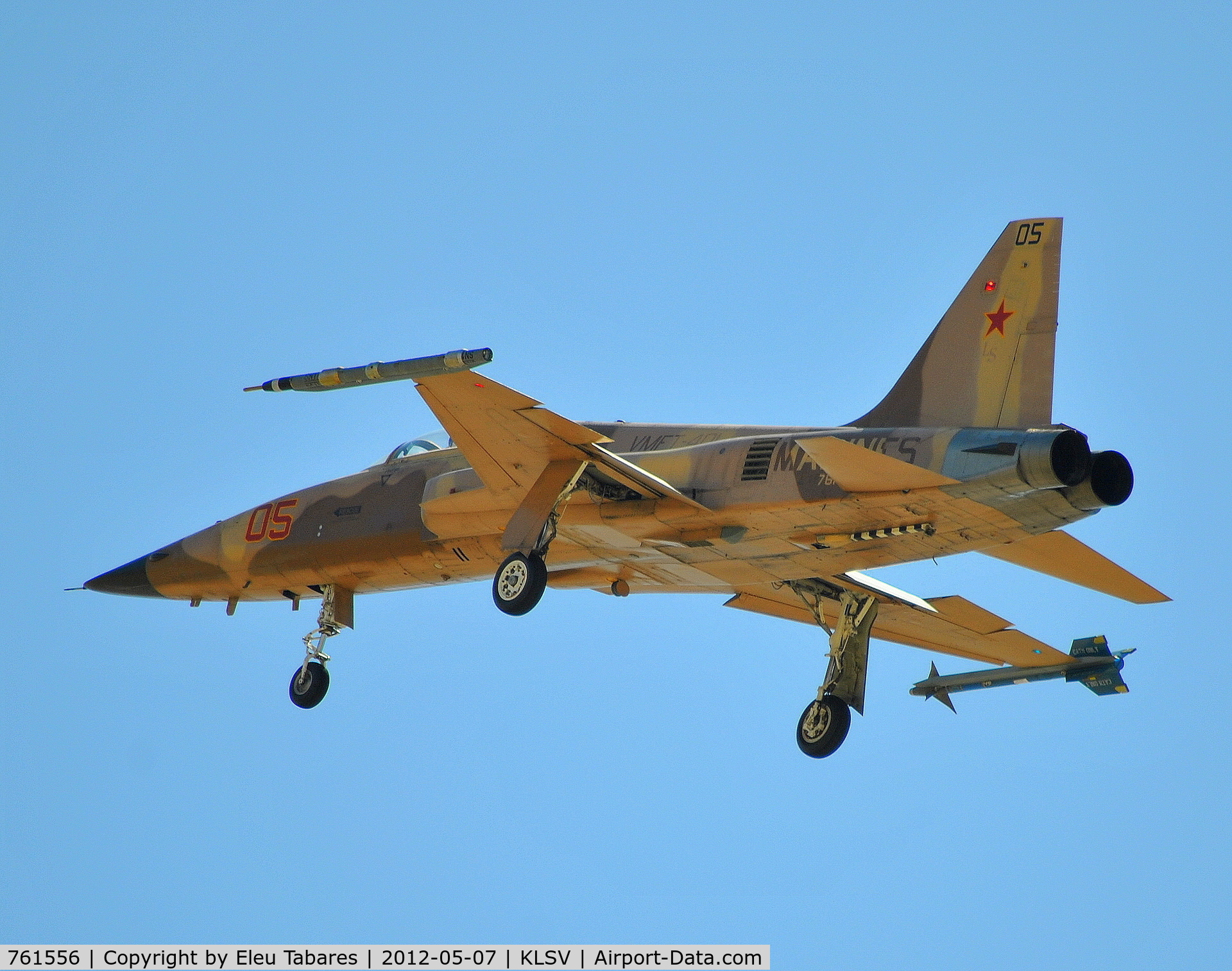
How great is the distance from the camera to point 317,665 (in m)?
25.3

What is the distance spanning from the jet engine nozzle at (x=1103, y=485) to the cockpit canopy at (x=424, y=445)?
10.1m

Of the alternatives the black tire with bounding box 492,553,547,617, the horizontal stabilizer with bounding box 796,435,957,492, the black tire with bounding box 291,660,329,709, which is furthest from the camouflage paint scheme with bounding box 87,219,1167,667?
the black tire with bounding box 291,660,329,709

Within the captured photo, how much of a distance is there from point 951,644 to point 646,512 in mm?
6673

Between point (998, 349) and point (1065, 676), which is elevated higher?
point (998, 349)

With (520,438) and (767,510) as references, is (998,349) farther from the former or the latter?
(520,438)

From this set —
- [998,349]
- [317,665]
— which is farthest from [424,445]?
[998,349]

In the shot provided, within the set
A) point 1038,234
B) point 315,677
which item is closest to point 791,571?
point 1038,234

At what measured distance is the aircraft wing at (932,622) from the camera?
23328 millimetres

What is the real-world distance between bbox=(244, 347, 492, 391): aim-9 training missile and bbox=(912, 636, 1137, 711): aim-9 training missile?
9599 millimetres

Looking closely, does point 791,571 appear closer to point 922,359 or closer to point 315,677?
point 922,359

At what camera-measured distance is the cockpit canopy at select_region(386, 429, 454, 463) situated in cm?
2428

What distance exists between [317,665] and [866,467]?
11.0m

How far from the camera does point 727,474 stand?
19.7 m

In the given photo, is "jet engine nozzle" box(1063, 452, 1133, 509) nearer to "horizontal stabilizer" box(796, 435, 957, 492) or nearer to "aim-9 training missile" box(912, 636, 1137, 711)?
"horizontal stabilizer" box(796, 435, 957, 492)
